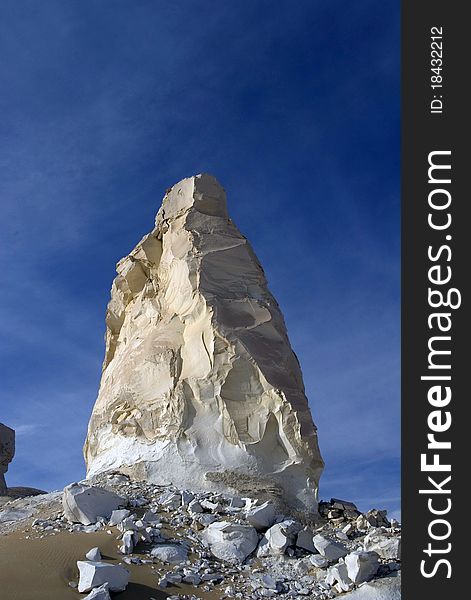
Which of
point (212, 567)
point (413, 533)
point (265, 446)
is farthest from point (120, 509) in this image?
point (413, 533)

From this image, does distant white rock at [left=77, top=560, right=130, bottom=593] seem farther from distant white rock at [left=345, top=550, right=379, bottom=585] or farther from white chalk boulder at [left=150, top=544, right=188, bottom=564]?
distant white rock at [left=345, top=550, right=379, bottom=585]

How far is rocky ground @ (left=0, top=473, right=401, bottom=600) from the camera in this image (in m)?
9.81

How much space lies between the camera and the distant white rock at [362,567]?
32.2ft

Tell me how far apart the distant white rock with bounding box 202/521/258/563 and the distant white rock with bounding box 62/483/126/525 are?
1.85 m

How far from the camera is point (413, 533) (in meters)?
7.57

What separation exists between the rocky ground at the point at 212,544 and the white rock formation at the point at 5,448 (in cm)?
1508

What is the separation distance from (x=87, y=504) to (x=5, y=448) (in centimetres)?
1812

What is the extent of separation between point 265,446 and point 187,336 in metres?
3.47

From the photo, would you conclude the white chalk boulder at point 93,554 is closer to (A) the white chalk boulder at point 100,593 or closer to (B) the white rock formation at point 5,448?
(A) the white chalk boulder at point 100,593

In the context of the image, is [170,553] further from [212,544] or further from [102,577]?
[102,577]

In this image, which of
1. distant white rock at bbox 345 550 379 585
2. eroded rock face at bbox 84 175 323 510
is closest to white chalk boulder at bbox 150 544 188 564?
distant white rock at bbox 345 550 379 585

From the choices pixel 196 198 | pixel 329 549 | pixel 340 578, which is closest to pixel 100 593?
pixel 340 578

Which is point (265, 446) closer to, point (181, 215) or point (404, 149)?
point (181, 215)

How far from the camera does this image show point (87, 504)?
39.0ft
